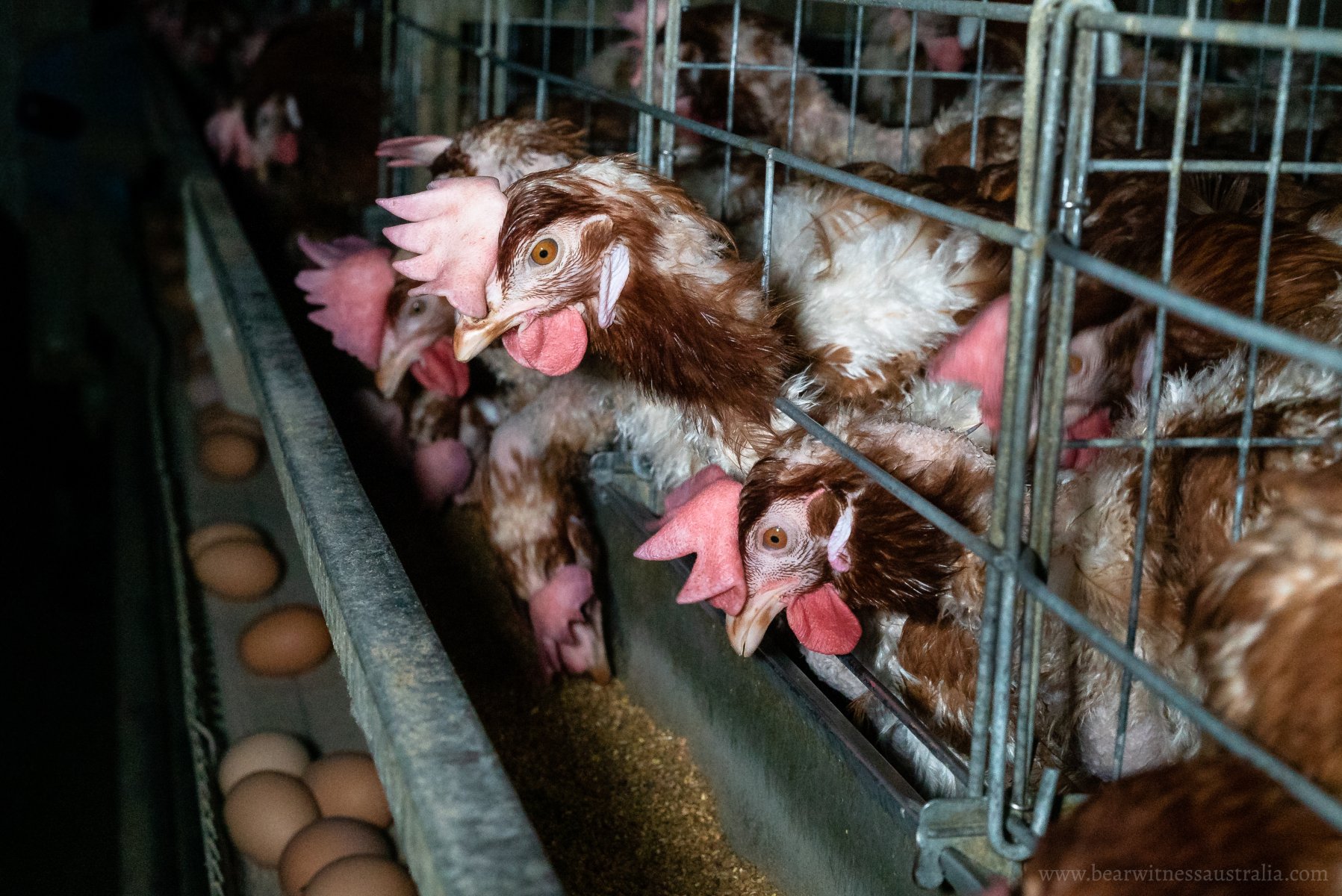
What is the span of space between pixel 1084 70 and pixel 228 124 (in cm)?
359

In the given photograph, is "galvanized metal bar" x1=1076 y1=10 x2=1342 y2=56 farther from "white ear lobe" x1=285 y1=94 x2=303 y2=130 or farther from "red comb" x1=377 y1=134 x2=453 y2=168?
"white ear lobe" x1=285 y1=94 x2=303 y2=130

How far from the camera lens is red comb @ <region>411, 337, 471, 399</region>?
91.2 inches

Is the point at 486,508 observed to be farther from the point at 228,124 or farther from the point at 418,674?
the point at 228,124

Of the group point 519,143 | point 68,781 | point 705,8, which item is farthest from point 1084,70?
point 68,781

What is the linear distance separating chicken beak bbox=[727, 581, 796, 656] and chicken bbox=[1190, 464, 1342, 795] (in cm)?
48

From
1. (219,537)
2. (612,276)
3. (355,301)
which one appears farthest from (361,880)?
(355,301)

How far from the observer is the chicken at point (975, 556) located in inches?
51.4

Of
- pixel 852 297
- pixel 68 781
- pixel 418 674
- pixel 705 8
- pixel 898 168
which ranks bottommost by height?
pixel 68 781

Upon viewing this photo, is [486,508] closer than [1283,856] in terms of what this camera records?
No

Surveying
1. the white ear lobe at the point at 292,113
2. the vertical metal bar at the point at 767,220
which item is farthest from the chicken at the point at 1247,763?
the white ear lobe at the point at 292,113

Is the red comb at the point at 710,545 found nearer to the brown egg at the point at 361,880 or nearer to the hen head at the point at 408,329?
the brown egg at the point at 361,880

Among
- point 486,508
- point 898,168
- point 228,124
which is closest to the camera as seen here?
point 486,508

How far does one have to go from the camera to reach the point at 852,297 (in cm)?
167

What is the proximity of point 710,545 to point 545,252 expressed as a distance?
0.38 metres
